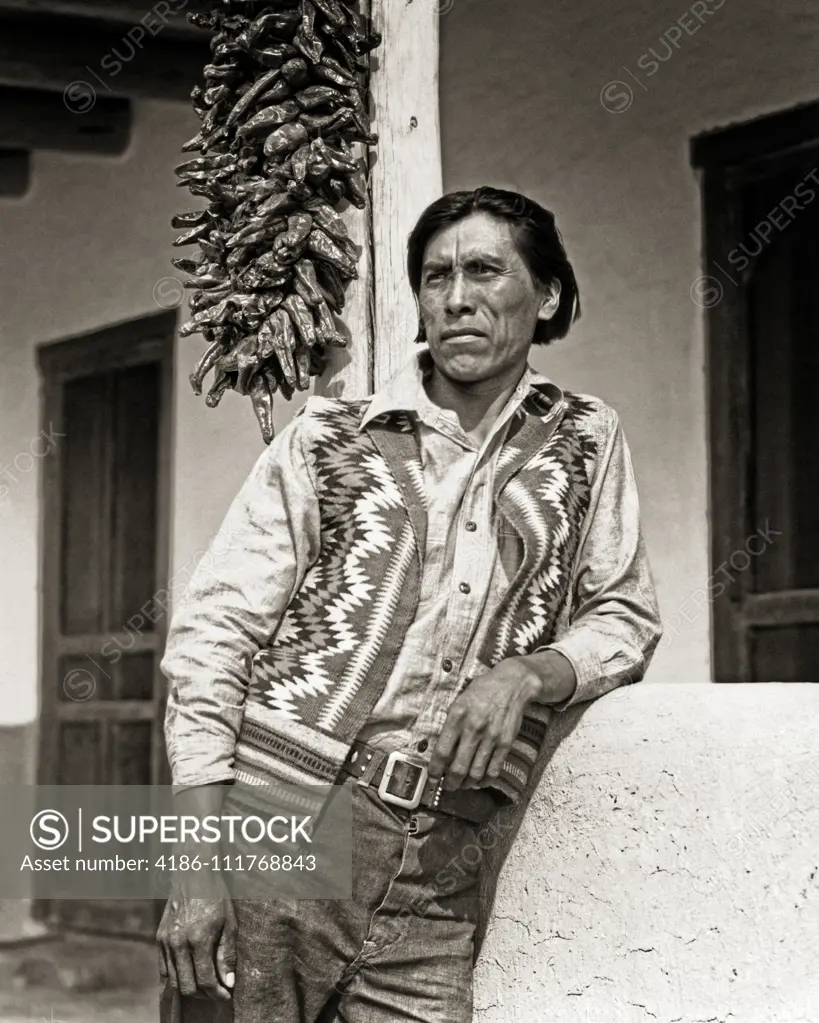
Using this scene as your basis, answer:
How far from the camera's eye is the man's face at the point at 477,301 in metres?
2.28

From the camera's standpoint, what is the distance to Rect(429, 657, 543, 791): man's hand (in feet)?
6.60

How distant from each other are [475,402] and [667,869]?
0.75 m

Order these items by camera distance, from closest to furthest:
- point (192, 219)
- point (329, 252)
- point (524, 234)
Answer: point (524, 234), point (329, 252), point (192, 219)

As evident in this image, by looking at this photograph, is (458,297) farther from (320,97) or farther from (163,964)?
(163,964)

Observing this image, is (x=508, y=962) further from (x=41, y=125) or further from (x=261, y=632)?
(x=41, y=125)

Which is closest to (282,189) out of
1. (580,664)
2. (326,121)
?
(326,121)

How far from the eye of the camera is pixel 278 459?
2.17 m

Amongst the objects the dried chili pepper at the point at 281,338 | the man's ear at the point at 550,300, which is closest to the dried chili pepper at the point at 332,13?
the dried chili pepper at the point at 281,338

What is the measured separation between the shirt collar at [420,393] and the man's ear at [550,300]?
0.34ft

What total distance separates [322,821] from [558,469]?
62cm

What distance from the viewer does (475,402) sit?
2311 millimetres

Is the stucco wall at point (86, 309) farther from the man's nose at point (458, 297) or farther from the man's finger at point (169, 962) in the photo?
the man's finger at point (169, 962)

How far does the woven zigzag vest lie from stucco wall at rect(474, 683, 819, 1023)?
0.12 m

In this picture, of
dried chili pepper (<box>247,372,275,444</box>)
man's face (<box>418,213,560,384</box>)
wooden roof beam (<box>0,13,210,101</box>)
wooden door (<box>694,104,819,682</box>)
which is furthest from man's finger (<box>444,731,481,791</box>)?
wooden roof beam (<box>0,13,210,101</box>)
